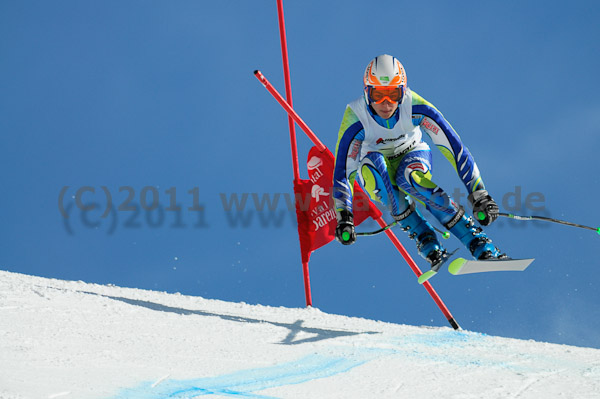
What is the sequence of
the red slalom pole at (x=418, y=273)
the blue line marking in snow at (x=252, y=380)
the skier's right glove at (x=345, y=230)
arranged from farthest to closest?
the red slalom pole at (x=418, y=273) → the skier's right glove at (x=345, y=230) → the blue line marking in snow at (x=252, y=380)

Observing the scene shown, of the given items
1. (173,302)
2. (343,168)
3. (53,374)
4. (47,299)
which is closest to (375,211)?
(343,168)

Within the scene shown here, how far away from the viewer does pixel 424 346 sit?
17.9 feet

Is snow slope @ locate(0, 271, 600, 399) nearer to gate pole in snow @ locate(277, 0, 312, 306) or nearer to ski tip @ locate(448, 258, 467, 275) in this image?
ski tip @ locate(448, 258, 467, 275)

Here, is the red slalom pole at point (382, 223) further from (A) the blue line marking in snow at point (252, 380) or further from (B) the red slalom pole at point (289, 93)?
(A) the blue line marking in snow at point (252, 380)

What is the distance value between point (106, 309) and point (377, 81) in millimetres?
3123

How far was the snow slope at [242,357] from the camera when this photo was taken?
12.9ft

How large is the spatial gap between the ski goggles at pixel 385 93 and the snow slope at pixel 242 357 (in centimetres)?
207

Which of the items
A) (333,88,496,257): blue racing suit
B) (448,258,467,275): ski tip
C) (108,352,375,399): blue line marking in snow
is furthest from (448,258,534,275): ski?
(108,352,375,399): blue line marking in snow

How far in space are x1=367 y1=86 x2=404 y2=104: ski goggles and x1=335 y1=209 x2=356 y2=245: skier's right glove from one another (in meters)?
1.07

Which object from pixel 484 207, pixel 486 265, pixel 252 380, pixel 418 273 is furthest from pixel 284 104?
pixel 252 380

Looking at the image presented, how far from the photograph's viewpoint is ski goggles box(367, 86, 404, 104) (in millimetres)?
5441

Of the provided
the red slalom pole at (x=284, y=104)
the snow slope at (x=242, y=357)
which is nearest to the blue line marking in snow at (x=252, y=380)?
the snow slope at (x=242, y=357)

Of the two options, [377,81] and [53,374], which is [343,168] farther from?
[53,374]

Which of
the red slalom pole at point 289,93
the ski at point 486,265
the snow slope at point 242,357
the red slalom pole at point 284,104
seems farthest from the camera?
the red slalom pole at point 289,93
